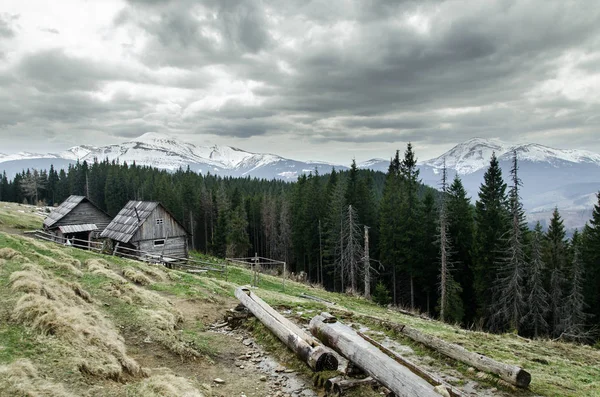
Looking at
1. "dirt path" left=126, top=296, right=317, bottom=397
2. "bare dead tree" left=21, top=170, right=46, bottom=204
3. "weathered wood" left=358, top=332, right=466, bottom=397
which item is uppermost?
"bare dead tree" left=21, top=170, right=46, bottom=204

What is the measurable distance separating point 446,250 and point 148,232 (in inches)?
1349

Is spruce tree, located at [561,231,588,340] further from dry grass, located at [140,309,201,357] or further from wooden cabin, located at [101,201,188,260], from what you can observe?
wooden cabin, located at [101,201,188,260]

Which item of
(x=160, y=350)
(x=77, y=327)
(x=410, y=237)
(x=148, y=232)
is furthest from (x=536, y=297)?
(x=148, y=232)

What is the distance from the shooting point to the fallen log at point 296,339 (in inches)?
379

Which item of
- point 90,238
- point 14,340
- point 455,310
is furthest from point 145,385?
point 90,238

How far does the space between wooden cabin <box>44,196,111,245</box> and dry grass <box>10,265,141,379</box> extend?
3539 centimetres

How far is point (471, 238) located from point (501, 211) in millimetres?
4836

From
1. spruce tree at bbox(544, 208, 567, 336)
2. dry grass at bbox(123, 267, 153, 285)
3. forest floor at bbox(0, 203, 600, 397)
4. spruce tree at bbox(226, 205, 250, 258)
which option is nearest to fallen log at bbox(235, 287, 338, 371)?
forest floor at bbox(0, 203, 600, 397)

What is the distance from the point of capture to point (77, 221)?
142ft

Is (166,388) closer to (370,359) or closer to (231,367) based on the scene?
→ (231,367)

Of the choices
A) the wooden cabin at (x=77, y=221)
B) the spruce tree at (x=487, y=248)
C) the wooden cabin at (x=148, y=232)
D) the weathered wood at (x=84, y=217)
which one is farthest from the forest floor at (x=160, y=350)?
the weathered wood at (x=84, y=217)

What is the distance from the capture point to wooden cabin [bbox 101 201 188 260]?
37.0m

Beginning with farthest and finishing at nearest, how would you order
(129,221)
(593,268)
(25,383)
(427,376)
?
1. (129,221)
2. (593,268)
3. (427,376)
4. (25,383)

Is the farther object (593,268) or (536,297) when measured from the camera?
(593,268)
